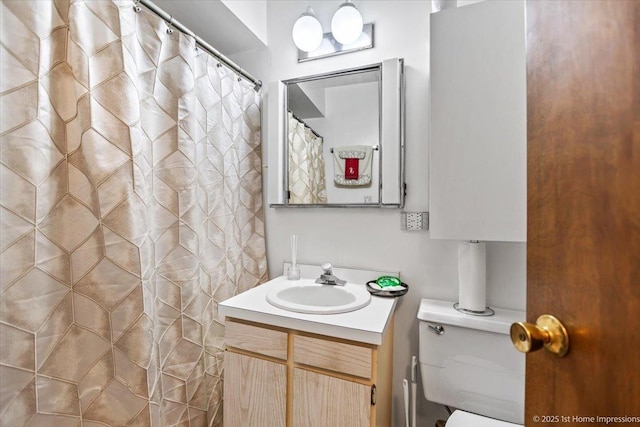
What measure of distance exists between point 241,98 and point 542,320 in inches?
60.6

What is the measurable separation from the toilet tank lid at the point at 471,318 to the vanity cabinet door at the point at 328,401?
391 millimetres

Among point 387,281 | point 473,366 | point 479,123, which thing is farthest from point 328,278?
point 479,123

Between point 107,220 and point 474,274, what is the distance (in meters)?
1.32

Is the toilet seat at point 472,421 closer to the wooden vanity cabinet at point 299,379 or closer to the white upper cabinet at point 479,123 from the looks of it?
the wooden vanity cabinet at point 299,379

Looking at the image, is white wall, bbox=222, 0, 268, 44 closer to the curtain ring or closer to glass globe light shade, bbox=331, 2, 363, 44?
the curtain ring

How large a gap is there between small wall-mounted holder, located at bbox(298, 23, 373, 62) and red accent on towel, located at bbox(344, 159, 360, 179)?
22.6 inches

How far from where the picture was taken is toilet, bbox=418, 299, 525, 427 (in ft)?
3.35

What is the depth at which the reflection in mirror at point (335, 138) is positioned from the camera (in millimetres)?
1440

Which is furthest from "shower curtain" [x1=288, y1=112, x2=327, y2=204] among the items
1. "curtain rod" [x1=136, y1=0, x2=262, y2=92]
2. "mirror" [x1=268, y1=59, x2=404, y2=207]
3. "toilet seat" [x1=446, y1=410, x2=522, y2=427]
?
"toilet seat" [x1=446, y1=410, x2=522, y2=427]

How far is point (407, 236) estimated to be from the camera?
4.56ft

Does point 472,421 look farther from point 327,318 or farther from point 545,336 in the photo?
point 545,336

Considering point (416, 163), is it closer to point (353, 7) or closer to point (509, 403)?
point (353, 7)

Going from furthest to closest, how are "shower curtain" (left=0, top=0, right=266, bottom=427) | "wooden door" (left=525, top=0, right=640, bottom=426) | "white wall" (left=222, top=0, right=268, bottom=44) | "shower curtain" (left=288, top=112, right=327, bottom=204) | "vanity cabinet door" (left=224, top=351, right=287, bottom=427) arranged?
1. "shower curtain" (left=288, top=112, right=327, bottom=204)
2. "white wall" (left=222, top=0, right=268, bottom=44)
3. "vanity cabinet door" (left=224, top=351, right=287, bottom=427)
4. "shower curtain" (left=0, top=0, right=266, bottom=427)
5. "wooden door" (left=525, top=0, right=640, bottom=426)

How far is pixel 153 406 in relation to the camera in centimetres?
100
